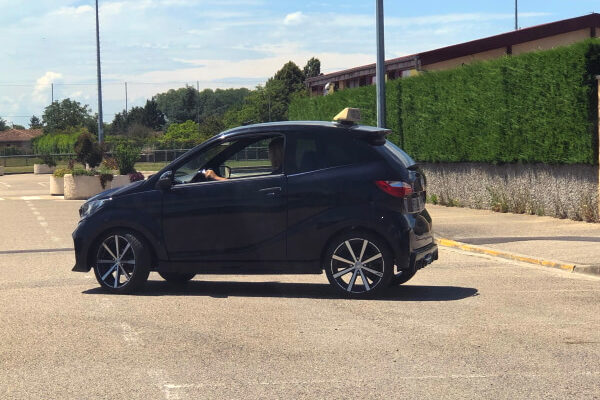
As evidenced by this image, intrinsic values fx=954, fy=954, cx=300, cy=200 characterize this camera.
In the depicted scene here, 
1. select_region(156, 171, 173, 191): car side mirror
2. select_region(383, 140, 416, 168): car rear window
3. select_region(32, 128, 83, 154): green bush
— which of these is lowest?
select_region(156, 171, 173, 191): car side mirror

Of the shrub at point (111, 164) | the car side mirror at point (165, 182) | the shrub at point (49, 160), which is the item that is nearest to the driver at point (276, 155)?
the car side mirror at point (165, 182)

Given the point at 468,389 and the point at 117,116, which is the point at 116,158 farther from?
the point at 117,116

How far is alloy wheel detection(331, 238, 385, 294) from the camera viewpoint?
1000 centimetres

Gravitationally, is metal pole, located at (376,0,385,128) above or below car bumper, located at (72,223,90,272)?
above

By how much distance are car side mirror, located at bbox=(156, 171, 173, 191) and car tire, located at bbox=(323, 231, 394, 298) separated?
190cm

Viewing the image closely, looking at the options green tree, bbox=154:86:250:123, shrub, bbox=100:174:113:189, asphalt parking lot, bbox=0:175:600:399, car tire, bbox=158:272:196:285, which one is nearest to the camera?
asphalt parking lot, bbox=0:175:600:399

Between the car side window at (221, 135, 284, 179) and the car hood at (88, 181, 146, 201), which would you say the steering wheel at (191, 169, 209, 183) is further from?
the car hood at (88, 181, 146, 201)

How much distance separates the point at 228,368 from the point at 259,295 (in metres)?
3.66

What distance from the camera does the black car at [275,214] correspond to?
32.9 ft

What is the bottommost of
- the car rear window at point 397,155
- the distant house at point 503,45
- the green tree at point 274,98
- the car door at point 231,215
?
the car door at point 231,215

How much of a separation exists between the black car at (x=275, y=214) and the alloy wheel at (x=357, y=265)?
0.01 meters

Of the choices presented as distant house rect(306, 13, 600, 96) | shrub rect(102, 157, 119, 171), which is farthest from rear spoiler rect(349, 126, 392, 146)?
shrub rect(102, 157, 119, 171)

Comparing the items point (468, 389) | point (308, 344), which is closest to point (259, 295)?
point (308, 344)

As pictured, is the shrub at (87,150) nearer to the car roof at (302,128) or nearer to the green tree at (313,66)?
the car roof at (302,128)
